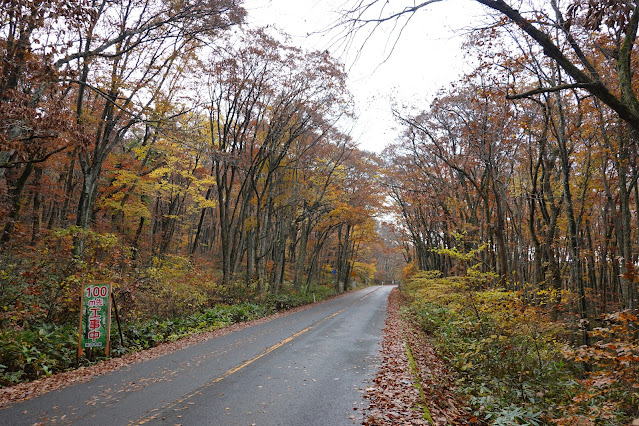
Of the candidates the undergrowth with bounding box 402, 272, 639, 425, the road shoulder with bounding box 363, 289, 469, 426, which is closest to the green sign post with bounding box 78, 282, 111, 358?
the road shoulder with bounding box 363, 289, 469, 426

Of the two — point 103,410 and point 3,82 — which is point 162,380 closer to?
point 103,410

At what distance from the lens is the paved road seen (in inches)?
191

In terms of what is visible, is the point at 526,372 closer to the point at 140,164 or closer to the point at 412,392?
the point at 412,392

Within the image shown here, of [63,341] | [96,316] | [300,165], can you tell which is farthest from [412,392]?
[300,165]

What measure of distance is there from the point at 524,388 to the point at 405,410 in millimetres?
2181

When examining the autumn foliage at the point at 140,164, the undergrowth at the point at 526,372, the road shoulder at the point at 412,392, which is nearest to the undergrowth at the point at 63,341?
the autumn foliage at the point at 140,164

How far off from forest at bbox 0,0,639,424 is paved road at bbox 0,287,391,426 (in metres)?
2.15

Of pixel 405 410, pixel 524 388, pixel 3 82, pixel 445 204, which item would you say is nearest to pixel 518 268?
pixel 445 204

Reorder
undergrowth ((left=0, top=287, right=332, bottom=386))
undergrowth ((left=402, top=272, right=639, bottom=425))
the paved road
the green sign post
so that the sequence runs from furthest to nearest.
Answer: the green sign post < undergrowth ((left=0, top=287, right=332, bottom=386)) < the paved road < undergrowth ((left=402, top=272, right=639, bottom=425))

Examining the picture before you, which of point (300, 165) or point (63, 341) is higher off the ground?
point (300, 165)

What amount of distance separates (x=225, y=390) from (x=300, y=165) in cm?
1806

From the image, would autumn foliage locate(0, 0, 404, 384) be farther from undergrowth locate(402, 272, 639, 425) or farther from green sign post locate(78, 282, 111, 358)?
undergrowth locate(402, 272, 639, 425)

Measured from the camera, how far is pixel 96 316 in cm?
838

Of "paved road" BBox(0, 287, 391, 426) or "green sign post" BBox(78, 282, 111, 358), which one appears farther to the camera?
"green sign post" BBox(78, 282, 111, 358)
